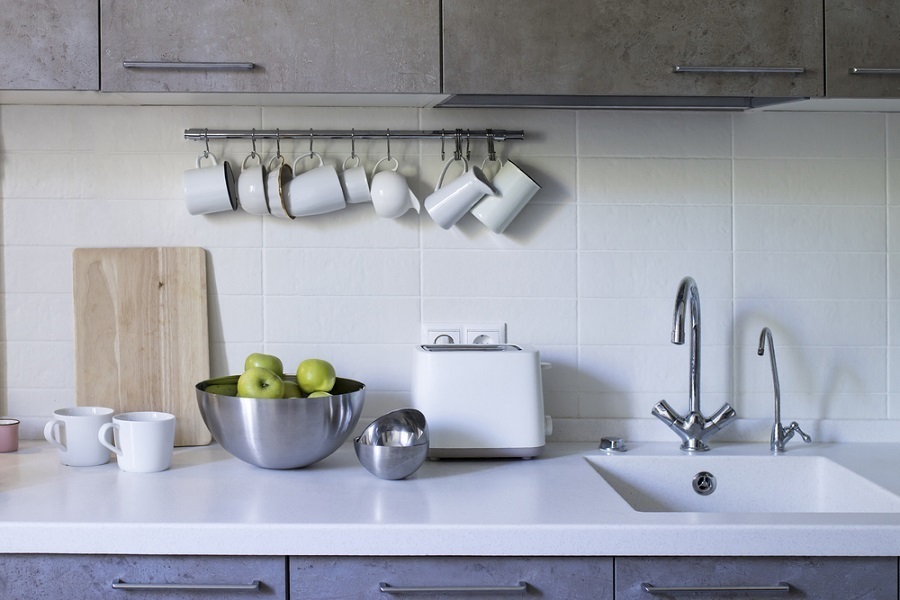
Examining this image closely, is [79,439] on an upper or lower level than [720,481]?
upper

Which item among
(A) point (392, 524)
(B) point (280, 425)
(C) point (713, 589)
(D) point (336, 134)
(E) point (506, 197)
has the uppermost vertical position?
(D) point (336, 134)

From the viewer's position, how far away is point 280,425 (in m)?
1.69

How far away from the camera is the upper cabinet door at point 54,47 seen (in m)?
1.65

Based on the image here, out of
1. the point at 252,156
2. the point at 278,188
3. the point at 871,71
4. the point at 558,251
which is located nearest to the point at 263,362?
the point at 278,188

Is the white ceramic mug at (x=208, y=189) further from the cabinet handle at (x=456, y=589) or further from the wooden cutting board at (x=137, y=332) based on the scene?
the cabinet handle at (x=456, y=589)

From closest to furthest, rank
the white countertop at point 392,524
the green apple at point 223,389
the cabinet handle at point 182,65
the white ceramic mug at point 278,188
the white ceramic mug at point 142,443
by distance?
the white countertop at point 392,524 → the cabinet handle at point 182,65 → the white ceramic mug at point 142,443 → the green apple at point 223,389 → the white ceramic mug at point 278,188

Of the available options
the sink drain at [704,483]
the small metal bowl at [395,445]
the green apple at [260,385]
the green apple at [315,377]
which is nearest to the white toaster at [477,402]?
the small metal bowl at [395,445]

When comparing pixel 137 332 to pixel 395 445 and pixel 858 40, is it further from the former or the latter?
pixel 858 40

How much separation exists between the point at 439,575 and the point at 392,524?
0.11 m

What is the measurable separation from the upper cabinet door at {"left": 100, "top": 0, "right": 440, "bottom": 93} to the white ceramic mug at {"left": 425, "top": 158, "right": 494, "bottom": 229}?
0.98ft

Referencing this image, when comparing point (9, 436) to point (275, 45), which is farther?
point (9, 436)

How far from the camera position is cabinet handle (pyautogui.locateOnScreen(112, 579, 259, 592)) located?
1.44 meters

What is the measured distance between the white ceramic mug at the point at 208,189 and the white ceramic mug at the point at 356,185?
0.25 metres

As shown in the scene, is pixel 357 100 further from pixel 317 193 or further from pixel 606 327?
pixel 606 327
